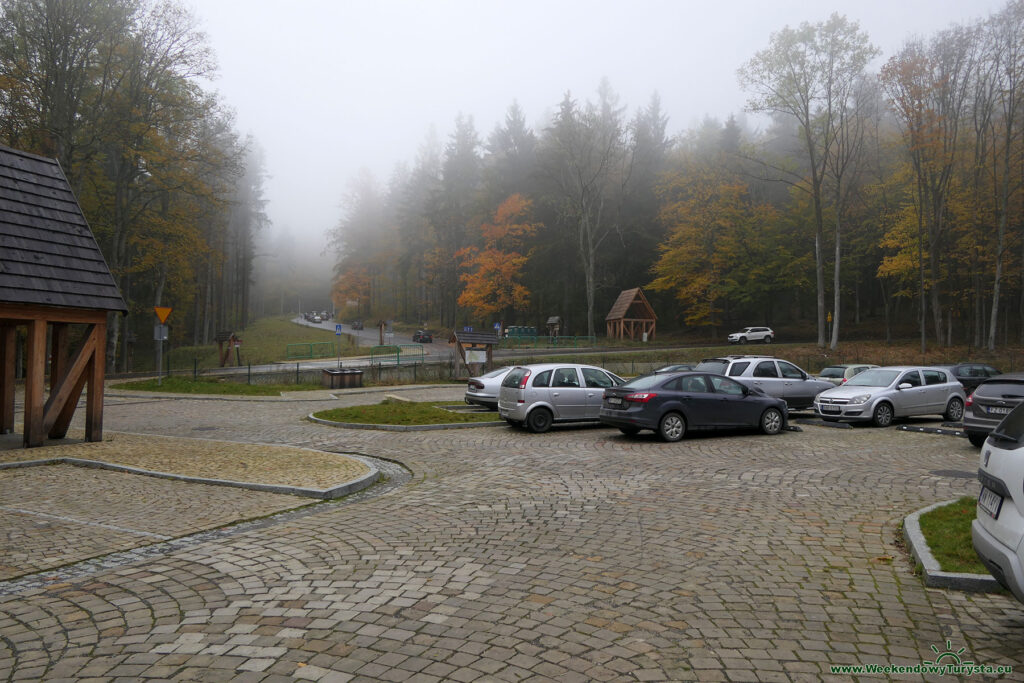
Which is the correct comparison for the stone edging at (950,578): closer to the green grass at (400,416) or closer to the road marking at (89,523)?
the road marking at (89,523)

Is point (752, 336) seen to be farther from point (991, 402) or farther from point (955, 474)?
point (955, 474)

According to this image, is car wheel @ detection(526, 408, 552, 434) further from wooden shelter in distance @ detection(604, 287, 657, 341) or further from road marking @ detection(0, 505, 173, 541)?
wooden shelter in distance @ detection(604, 287, 657, 341)

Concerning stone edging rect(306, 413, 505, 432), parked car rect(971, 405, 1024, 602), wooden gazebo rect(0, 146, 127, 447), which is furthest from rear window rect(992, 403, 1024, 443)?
wooden gazebo rect(0, 146, 127, 447)

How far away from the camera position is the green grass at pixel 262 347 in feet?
142

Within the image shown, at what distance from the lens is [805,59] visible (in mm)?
38531

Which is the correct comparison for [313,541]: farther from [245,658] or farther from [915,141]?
[915,141]

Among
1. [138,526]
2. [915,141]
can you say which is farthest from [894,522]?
[915,141]

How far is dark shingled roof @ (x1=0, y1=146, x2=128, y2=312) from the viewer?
11.4m

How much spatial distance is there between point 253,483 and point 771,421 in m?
11.1

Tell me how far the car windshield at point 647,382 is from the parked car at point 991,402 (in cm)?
571

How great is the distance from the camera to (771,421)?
14742 millimetres

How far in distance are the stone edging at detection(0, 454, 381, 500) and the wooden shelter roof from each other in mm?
43492

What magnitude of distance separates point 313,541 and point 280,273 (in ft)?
515

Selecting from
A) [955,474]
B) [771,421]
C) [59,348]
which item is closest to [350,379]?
[59,348]
